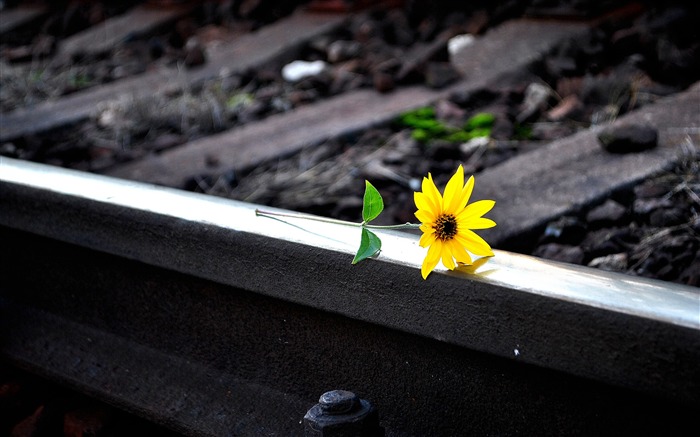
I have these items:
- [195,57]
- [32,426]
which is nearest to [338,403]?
[32,426]

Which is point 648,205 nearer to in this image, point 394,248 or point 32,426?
point 394,248

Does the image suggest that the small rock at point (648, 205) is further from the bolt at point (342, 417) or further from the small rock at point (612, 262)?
the bolt at point (342, 417)

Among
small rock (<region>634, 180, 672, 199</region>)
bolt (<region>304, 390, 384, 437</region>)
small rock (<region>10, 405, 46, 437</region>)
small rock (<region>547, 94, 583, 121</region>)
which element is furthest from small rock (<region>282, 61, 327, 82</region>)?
bolt (<region>304, 390, 384, 437</region>)

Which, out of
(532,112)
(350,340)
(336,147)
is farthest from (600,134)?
(350,340)

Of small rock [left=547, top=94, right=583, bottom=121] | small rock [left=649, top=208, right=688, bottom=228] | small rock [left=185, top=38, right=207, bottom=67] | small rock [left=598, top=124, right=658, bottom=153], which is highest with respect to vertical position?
small rock [left=649, top=208, right=688, bottom=228]

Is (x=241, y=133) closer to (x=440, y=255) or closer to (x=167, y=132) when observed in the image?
(x=167, y=132)

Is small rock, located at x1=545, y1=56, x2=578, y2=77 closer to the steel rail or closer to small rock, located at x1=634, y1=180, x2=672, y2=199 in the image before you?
small rock, located at x1=634, y1=180, x2=672, y2=199
